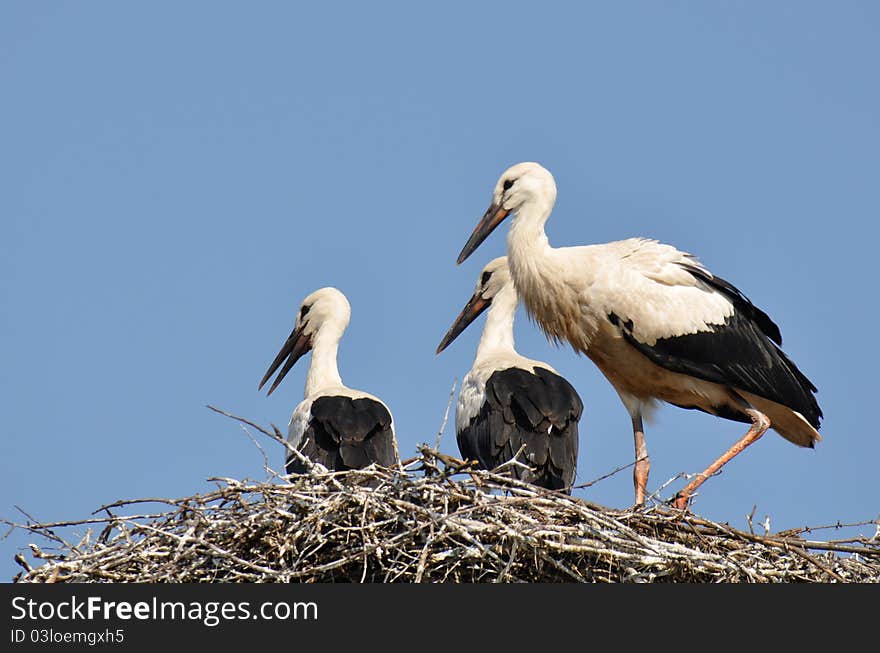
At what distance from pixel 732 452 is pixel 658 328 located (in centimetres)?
66

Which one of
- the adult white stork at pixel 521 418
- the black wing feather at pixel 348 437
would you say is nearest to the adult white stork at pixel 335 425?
the black wing feather at pixel 348 437

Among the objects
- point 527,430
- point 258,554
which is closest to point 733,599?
point 258,554

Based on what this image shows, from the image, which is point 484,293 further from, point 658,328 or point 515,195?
point 658,328

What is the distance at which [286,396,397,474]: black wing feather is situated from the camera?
785cm

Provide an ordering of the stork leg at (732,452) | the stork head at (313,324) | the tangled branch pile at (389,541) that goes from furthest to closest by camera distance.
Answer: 1. the stork head at (313,324)
2. the stork leg at (732,452)
3. the tangled branch pile at (389,541)

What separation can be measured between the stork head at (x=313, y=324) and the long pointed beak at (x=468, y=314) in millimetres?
629

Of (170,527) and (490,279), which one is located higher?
(490,279)

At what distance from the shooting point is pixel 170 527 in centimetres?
616

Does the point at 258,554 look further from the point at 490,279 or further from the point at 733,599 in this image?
the point at 490,279

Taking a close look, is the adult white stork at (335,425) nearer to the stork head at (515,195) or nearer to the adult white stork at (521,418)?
the adult white stork at (521,418)

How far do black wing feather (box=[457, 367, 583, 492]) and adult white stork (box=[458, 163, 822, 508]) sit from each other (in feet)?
0.84

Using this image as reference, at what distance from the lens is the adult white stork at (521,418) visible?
7941 mm

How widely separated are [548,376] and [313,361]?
1522mm

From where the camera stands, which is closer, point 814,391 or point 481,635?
point 481,635
